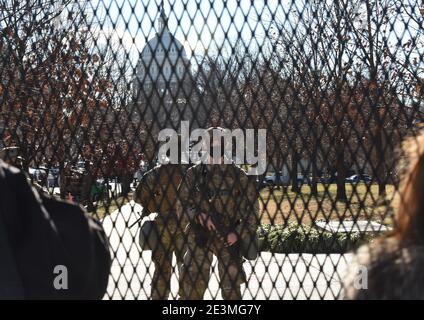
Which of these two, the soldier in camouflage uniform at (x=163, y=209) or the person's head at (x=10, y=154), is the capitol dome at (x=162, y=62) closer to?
the soldier in camouflage uniform at (x=163, y=209)

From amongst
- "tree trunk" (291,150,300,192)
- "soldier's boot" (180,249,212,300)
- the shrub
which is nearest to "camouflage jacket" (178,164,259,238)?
the shrub

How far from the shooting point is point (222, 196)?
440cm

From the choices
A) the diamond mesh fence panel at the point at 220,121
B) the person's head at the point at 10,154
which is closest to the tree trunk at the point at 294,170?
the diamond mesh fence panel at the point at 220,121

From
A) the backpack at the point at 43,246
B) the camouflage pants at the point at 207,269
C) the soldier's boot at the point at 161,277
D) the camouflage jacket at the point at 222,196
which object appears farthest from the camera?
the soldier's boot at the point at 161,277

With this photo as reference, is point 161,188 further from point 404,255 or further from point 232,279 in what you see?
point 404,255

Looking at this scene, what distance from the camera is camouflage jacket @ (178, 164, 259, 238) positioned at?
14.3 feet

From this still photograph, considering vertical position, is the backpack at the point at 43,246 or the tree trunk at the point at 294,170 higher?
the tree trunk at the point at 294,170

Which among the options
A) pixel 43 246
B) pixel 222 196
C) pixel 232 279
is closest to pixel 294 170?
pixel 222 196

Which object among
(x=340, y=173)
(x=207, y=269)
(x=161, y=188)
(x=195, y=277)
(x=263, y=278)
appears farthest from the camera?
(x=207, y=269)

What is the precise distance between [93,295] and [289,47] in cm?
261

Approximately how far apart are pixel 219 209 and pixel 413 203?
2600 millimetres

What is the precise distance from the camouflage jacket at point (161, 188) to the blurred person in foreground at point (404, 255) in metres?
2.38

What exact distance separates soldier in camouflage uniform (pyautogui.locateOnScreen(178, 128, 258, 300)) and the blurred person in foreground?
236 cm

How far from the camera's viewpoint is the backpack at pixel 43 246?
183 centimetres
